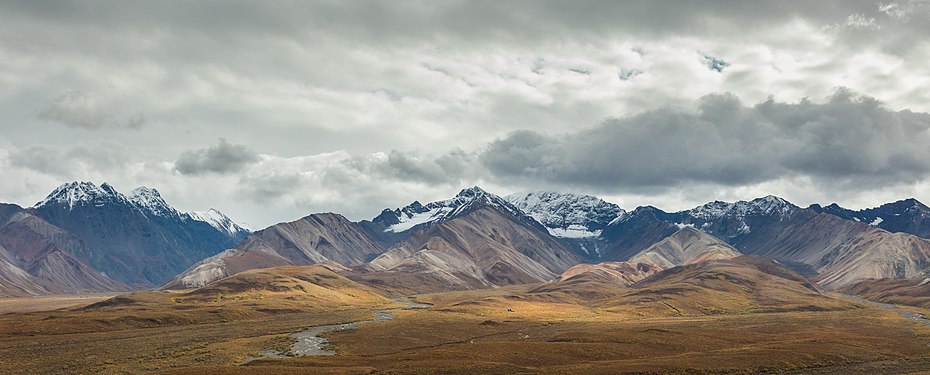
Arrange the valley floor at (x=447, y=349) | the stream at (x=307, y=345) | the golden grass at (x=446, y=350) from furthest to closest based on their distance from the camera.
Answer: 1. the stream at (x=307, y=345)
2. the valley floor at (x=447, y=349)
3. the golden grass at (x=446, y=350)

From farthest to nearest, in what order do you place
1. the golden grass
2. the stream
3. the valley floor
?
the stream, the valley floor, the golden grass

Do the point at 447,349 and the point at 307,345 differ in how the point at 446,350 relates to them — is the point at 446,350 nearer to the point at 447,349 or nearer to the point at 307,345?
the point at 447,349

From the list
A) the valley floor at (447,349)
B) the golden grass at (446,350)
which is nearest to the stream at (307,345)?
the valley floor at (447,349)

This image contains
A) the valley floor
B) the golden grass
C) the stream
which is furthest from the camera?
the stream

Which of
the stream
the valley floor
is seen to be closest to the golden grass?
the valley floor

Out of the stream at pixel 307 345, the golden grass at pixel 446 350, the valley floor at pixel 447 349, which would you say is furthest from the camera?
the stream at pixel 307 345

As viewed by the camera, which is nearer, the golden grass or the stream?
the golden grass

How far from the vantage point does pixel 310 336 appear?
15388 cm

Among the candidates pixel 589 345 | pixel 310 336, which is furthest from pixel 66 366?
pixel 589 345

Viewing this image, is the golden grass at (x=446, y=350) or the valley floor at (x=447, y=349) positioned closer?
the golden grass at (x=446, y=350)

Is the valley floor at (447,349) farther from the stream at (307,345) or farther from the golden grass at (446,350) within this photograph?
the stream at (307,345)

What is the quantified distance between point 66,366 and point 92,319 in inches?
3088

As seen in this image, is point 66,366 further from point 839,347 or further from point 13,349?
point 839,347

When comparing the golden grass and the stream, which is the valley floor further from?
the stream
